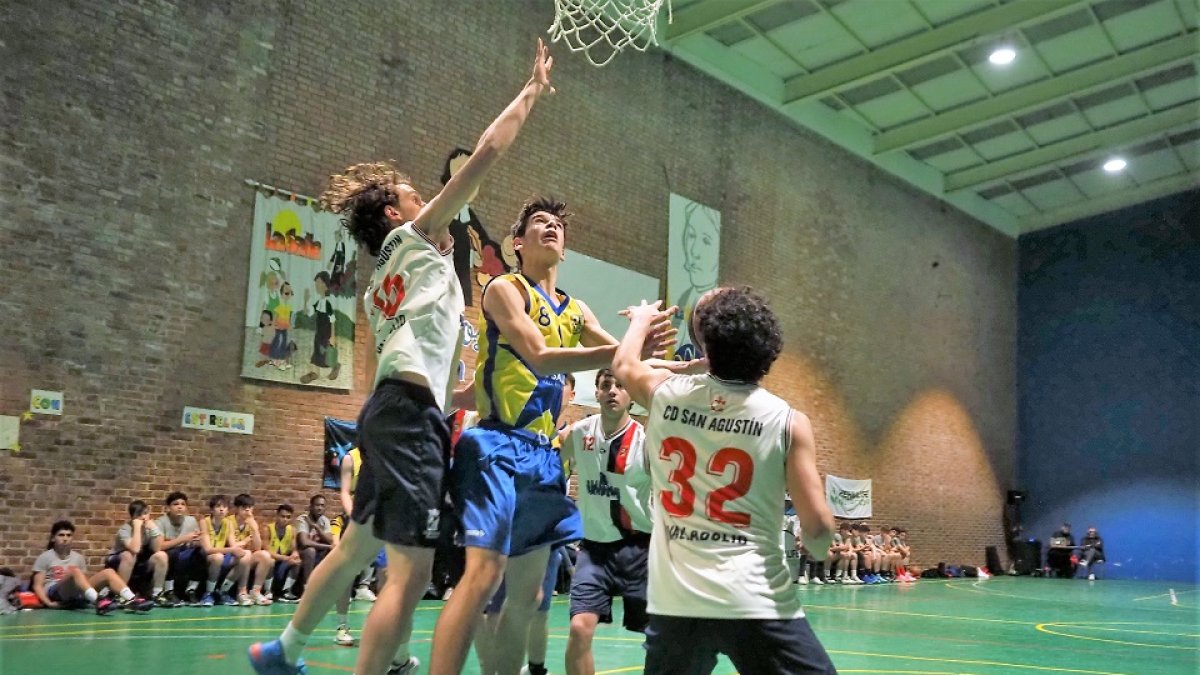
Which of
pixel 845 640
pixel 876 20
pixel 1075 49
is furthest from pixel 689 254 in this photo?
pixel 845 640

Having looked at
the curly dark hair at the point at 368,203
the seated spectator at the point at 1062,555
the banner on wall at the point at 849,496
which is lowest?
the seated spectator at the point at 1062,555

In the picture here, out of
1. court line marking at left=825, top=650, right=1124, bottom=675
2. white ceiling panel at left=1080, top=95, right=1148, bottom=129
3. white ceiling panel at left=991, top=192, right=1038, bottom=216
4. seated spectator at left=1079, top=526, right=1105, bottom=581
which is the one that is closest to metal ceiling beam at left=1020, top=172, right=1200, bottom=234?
white ceiling panel at left=991, top=192, right=1038, bottom=216

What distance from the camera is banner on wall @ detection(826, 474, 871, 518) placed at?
67.6 ft

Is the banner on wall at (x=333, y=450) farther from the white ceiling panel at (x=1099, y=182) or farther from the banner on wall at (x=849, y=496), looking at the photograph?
the white ceiling panel at (x=1099, y=182)

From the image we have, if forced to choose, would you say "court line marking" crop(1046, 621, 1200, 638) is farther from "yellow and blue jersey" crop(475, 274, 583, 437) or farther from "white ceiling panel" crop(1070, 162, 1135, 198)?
"white ceiling panel" crop(1070, 162, 1135, 198)

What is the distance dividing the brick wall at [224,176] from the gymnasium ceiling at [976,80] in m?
1.13

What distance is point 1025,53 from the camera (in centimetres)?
1906

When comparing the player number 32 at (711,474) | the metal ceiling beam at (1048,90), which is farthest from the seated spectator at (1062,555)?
the player number 32 at (711,474)

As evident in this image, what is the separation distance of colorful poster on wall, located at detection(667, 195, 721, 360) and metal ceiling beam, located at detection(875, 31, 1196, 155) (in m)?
6.21

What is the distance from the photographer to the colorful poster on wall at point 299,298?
12.1m

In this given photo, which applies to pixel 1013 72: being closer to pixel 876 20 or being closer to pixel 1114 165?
pixel 876 20

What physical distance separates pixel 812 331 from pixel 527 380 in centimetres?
1727

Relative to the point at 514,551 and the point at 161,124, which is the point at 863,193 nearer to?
the point at 161,124

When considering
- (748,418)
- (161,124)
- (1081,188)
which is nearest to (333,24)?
(161,124)
